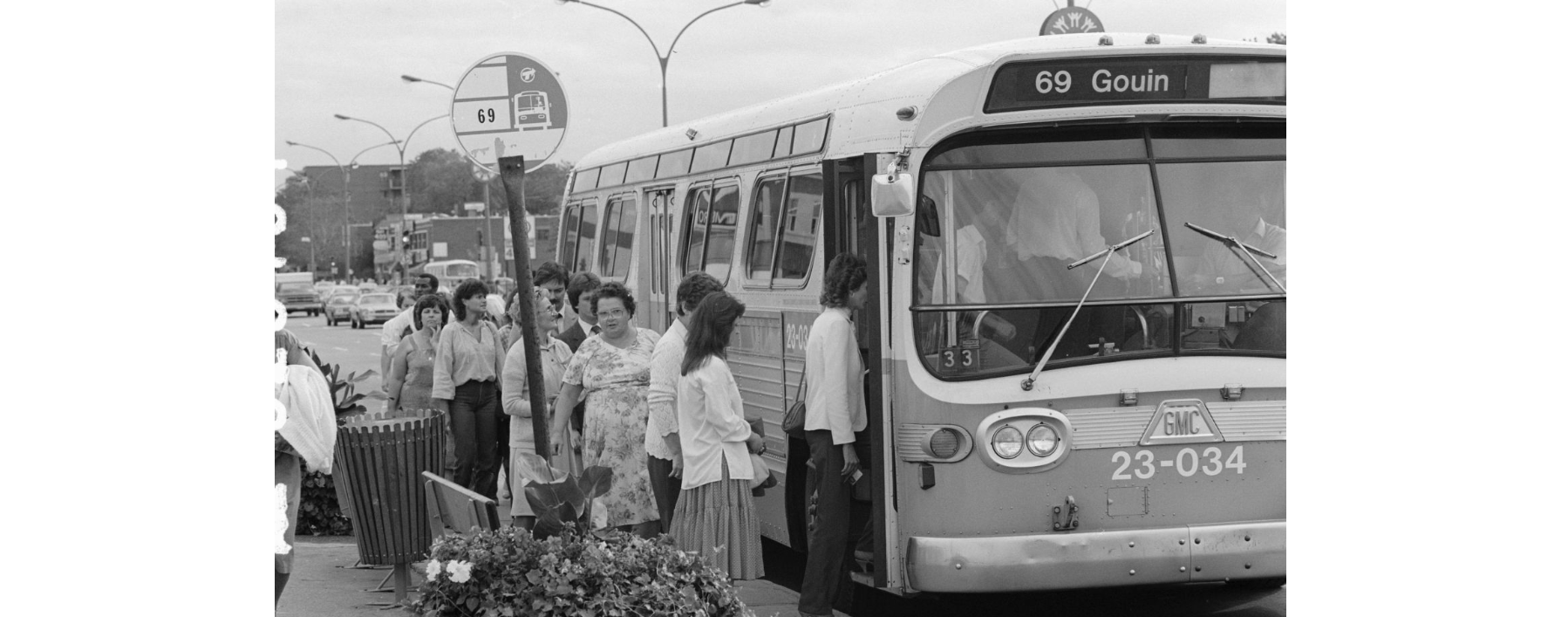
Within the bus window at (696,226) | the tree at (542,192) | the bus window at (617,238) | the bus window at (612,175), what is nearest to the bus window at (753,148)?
the bus window at (696,226)

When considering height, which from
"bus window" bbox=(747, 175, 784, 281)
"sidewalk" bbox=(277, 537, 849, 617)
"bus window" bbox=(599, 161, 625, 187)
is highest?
"bus window" bbox=(599, 161, 625, 187)

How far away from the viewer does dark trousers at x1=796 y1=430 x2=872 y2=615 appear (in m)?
7.07

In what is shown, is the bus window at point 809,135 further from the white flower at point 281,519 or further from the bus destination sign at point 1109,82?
the white flower at point 281,519

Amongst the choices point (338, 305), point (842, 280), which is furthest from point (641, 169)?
point (338, 305)

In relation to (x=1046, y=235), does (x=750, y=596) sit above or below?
below

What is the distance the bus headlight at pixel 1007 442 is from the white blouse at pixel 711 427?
1.17m

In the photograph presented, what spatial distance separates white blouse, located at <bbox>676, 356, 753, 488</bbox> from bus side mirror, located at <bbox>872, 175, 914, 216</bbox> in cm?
116

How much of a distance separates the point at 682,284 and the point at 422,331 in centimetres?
335

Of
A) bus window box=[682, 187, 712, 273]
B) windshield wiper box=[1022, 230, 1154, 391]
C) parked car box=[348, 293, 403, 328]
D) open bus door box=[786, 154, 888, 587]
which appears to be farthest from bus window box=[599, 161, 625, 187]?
parked car box=[348, 293, 403, 328]

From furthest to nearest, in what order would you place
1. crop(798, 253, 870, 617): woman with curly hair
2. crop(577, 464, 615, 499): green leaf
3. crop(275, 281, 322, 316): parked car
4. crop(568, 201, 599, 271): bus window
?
crop(275, 281, 322, 316): parked car < crop(568, 201, 599, 271): bus window < crop(798, 253, 870, 617): woman with curly hair < crop(577, 464, 615, 499): green leaf

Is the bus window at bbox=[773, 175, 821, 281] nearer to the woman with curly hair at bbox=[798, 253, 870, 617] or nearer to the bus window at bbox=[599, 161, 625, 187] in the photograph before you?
the woman with curly hair at bbox=[798, 253, 870, 617]
